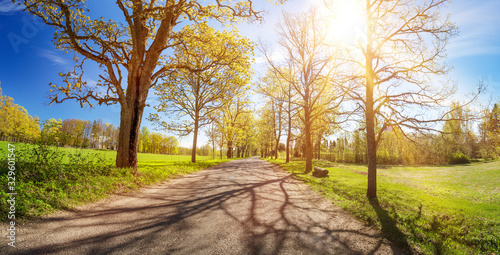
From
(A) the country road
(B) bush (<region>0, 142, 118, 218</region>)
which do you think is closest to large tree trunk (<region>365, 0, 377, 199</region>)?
(A) the country road

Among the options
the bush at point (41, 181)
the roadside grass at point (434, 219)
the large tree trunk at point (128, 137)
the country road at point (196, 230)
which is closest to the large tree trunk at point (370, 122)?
the roadside grass at point (434, 219)

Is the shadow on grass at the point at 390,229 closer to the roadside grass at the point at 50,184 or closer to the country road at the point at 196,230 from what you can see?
the country road at the point at 196,230

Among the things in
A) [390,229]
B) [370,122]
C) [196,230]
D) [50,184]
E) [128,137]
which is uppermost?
[370,122]

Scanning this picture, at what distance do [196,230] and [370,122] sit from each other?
7.53 meters

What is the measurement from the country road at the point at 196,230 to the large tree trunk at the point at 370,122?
2638mm

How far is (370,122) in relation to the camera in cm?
771

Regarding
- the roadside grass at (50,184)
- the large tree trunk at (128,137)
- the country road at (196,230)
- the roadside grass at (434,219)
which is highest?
the large tree trunk at (128,137)

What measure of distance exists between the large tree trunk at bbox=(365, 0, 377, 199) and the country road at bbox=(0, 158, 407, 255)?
2638mm

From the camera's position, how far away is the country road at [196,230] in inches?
125

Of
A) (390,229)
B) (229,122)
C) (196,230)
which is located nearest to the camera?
(196,230)

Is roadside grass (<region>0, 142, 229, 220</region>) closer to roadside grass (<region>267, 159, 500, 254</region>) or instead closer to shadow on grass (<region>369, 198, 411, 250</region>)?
shadow on grass (<region>369, 198, 411, 250</region>)

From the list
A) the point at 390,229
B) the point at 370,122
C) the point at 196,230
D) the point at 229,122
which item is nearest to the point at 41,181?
the point at 196,230

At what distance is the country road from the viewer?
Answer: 10.4 ft

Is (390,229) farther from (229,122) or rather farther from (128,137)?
(229,122)
